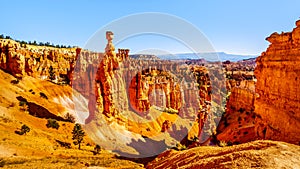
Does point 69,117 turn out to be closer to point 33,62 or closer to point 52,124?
point 52,124

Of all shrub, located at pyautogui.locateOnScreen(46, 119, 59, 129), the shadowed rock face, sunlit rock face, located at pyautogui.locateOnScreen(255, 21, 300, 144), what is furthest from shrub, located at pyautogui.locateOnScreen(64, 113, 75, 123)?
sunlit rock face, located at pyautogui.locateOnScreen(255, 21, 300, 144)

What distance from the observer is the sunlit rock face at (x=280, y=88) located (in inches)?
650

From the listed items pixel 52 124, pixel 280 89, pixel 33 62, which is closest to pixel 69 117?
pixel 52 124

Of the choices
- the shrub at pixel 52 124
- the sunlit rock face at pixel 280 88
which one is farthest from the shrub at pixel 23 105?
the sunlit rock face at pixel 280 88

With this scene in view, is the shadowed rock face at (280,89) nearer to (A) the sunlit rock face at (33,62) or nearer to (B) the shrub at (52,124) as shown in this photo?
(B) the shrub at (52,124)

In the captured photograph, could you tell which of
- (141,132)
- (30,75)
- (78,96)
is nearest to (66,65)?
(30,75)

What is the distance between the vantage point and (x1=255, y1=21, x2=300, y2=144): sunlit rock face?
54.2ft

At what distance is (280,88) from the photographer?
18.5 metres

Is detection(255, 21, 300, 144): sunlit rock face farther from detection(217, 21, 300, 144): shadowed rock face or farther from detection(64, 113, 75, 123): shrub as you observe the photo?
detection(64, 113, 75, 123): shrub

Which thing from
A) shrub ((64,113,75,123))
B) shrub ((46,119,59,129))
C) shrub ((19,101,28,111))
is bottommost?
shrub ((64,113,75,123))

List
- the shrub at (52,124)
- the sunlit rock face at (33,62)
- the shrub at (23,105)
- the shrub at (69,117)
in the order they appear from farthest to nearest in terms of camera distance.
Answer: the sunlit rock face at (33,62), the shrub at (69,117), the shrub at (23,105), the shrub at (52,124)

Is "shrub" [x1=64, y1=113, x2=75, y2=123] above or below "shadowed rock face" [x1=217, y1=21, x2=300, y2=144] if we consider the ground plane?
below

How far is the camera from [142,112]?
4828 centimetres

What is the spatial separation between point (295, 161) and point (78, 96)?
146 ft
